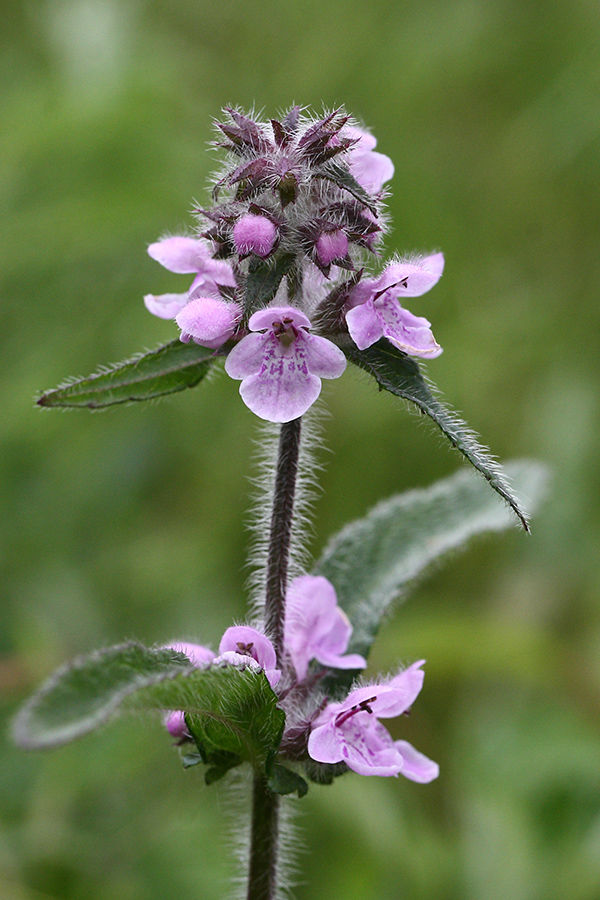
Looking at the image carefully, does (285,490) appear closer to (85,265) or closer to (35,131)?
(35,131)

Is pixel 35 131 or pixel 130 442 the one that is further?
pixel 130 442

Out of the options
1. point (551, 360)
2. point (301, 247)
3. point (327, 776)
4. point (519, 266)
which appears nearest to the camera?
point (301, 247)

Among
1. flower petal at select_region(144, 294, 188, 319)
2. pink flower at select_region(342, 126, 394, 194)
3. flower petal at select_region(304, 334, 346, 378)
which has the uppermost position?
pink flower at select_region(342, 126, 394, 194)

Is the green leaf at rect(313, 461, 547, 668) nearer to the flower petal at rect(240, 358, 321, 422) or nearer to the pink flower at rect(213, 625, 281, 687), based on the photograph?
the pink flower at rect(213, 625, 281, 687)

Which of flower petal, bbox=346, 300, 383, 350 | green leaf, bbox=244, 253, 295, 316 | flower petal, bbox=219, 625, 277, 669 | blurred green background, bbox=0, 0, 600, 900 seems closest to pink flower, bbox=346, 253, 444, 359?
flower petal, bbox=346, 300, 383, 350

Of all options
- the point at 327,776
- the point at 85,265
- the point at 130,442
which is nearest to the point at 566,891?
the point at 327,776

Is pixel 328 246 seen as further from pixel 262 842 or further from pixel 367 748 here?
pixel 262 842

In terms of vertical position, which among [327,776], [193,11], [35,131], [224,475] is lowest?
[327,776]

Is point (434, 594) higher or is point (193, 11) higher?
point (193, 11)
